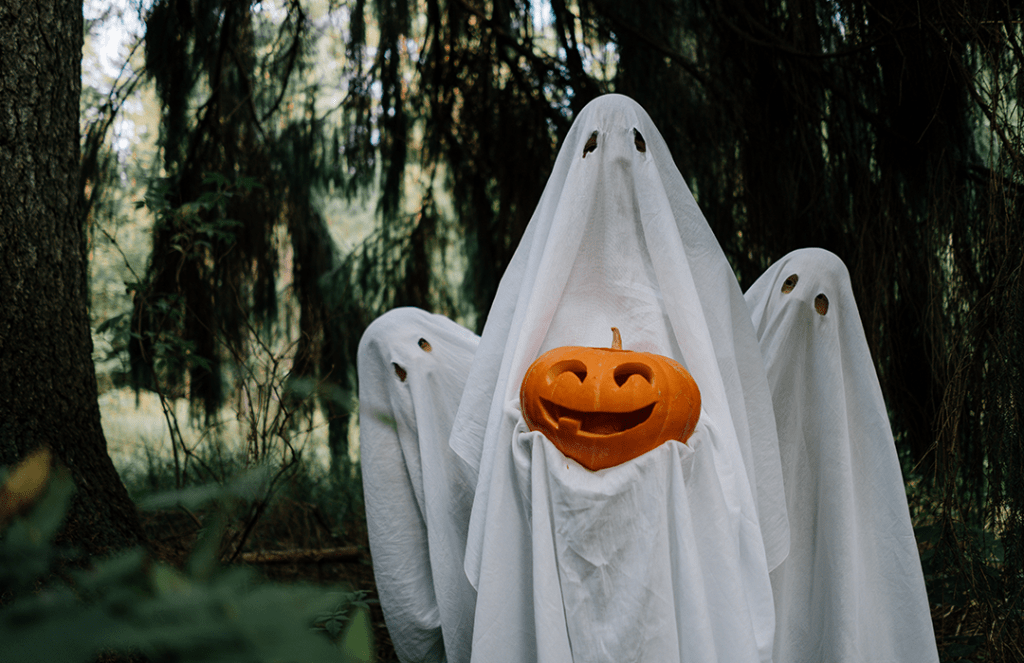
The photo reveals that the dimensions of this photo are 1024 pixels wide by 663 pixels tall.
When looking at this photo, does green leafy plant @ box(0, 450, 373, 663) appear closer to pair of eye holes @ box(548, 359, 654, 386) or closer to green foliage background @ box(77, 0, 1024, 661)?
pair of eye holes @ box(548, 359, 654, 386)

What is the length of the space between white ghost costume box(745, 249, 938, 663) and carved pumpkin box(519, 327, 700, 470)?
42cm

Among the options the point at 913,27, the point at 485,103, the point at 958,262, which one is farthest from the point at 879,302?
the point at 485,103

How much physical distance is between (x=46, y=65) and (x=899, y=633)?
95.1 inches

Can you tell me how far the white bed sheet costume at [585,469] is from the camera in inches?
53.4

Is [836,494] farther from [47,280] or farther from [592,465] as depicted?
[47,280]

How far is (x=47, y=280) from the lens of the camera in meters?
1.66

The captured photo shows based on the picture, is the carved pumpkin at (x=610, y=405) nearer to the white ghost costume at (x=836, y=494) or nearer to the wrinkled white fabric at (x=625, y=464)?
the wrinkled white fabric at (x=625, y=464)

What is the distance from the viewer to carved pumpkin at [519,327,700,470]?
1377 mm

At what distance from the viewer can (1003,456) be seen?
1.81m

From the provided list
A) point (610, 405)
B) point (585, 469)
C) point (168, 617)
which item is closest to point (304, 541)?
point (585, 469)

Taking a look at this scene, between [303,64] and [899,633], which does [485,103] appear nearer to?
[303,64]

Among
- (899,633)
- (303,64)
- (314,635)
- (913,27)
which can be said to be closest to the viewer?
(314,635)

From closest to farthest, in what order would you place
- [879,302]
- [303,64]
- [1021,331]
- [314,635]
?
[314,635] < [1021,331] < [879,302] < [303,64]

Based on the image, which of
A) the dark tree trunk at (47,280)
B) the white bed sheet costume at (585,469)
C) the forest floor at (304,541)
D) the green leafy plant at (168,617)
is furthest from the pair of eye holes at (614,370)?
the forest floor at (304,541)
